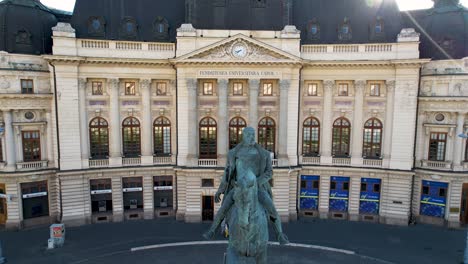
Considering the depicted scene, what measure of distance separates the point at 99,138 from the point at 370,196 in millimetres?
31232

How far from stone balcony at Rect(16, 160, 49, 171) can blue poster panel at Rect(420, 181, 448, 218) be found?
4162 centimetres

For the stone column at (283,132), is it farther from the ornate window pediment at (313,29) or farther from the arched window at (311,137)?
the ornate window pediment at (313,29)

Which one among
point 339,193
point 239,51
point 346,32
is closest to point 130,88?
point 239,51

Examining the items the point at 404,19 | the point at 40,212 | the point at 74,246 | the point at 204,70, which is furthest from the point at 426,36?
the point at 40,212

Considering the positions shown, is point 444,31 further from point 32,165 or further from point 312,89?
point 32,165

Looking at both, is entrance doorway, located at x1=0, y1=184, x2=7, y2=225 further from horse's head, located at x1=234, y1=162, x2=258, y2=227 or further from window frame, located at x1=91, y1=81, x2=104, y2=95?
horse's head, located at x1=234, y1=162, x2=258, y2=227

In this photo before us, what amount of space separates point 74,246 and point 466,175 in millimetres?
40284

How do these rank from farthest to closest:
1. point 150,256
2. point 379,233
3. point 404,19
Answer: point 404,19
point 379,233
point 150,256

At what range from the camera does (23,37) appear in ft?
119

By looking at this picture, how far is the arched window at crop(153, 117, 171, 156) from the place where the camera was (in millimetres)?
39656

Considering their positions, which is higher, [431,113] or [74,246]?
[431,113]

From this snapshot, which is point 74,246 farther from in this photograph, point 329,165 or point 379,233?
point 379,233

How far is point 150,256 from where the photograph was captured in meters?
30.4

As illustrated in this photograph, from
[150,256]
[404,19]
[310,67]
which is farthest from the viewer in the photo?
[404,19]
